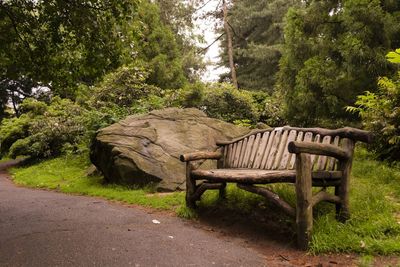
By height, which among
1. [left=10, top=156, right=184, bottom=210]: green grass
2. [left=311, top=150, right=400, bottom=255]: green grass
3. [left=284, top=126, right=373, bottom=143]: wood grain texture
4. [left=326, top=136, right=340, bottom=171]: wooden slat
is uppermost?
[left=284, top=126, right=373, bottom=143]: wood grain texture

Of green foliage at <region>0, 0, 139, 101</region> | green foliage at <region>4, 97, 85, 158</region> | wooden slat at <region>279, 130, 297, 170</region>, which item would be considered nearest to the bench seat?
wooden slat at <region>279, 130, 297, 170</region>

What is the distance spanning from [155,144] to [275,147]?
3.76 m

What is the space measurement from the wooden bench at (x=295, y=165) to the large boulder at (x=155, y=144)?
6.50 ft

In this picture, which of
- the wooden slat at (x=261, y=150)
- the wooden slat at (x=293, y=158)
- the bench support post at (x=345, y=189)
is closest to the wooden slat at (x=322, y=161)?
the bench support post at (x=345, y=189)

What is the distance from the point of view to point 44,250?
145 inches

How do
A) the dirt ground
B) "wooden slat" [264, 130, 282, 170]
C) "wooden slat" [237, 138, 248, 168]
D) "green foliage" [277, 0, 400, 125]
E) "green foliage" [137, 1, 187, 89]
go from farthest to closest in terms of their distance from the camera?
"green foliage" [137, 1, 187, 89] < "green foliage" [277, 0, 400, 125] < "wooden slat" [237, 138, 248, 168] < "wooden slat" [264, 130, 282, 170] < the dirt ground

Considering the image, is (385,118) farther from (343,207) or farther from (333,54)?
(343,207)

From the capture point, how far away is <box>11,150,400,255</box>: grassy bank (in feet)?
11.8

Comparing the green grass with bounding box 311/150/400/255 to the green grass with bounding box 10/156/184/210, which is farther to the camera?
the green grass with bounding box 10/156/184/210

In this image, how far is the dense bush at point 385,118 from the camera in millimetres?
6348

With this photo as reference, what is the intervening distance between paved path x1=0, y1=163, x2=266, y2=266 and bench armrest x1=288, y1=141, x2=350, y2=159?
1.17 m

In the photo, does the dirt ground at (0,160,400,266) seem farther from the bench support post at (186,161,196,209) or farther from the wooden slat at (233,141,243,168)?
the wooden slat at (233,141,243,168)

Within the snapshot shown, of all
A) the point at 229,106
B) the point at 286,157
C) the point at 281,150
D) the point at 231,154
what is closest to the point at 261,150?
the point at 281,150

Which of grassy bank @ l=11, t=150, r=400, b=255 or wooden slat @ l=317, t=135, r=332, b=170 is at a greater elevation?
wooden slat @ l=317, t=135, r=332, b=170
